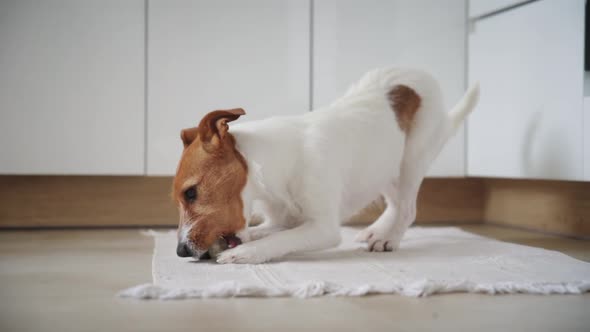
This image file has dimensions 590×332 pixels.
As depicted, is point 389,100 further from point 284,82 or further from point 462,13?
point 462,13

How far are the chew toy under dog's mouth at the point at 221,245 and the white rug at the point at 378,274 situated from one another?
37 mm

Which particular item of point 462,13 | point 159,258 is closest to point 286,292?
point 159,258

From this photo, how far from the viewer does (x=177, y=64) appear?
2828 millimetres

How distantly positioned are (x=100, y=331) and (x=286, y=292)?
1.46ft

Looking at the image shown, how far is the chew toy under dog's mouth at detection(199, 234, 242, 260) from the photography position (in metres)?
1.83

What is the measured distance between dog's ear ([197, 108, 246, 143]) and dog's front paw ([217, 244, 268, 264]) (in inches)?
12.5

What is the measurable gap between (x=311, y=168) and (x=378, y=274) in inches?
17.5

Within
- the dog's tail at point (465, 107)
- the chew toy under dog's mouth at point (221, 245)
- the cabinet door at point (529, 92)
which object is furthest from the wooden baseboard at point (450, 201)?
the chew toy under dog's mouth at point (221, 245)

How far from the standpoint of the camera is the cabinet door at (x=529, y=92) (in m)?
2.41

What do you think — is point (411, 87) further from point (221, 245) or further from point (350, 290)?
point (350, 290)

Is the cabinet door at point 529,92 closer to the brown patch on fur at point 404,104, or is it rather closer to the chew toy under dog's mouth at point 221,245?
the brown patch on fur at point 404,104

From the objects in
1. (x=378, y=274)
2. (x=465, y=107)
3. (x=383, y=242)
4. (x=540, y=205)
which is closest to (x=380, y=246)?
(x=383, y=242)

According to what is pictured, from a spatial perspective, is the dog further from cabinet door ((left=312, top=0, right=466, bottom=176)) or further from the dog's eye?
cabinet door ((left=312, top=0, right=466, bottom=176))

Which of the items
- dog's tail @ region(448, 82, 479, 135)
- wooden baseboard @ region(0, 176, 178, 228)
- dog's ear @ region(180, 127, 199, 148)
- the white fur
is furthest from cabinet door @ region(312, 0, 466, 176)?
dog's ear @ region(180, 127, 199, 148)
